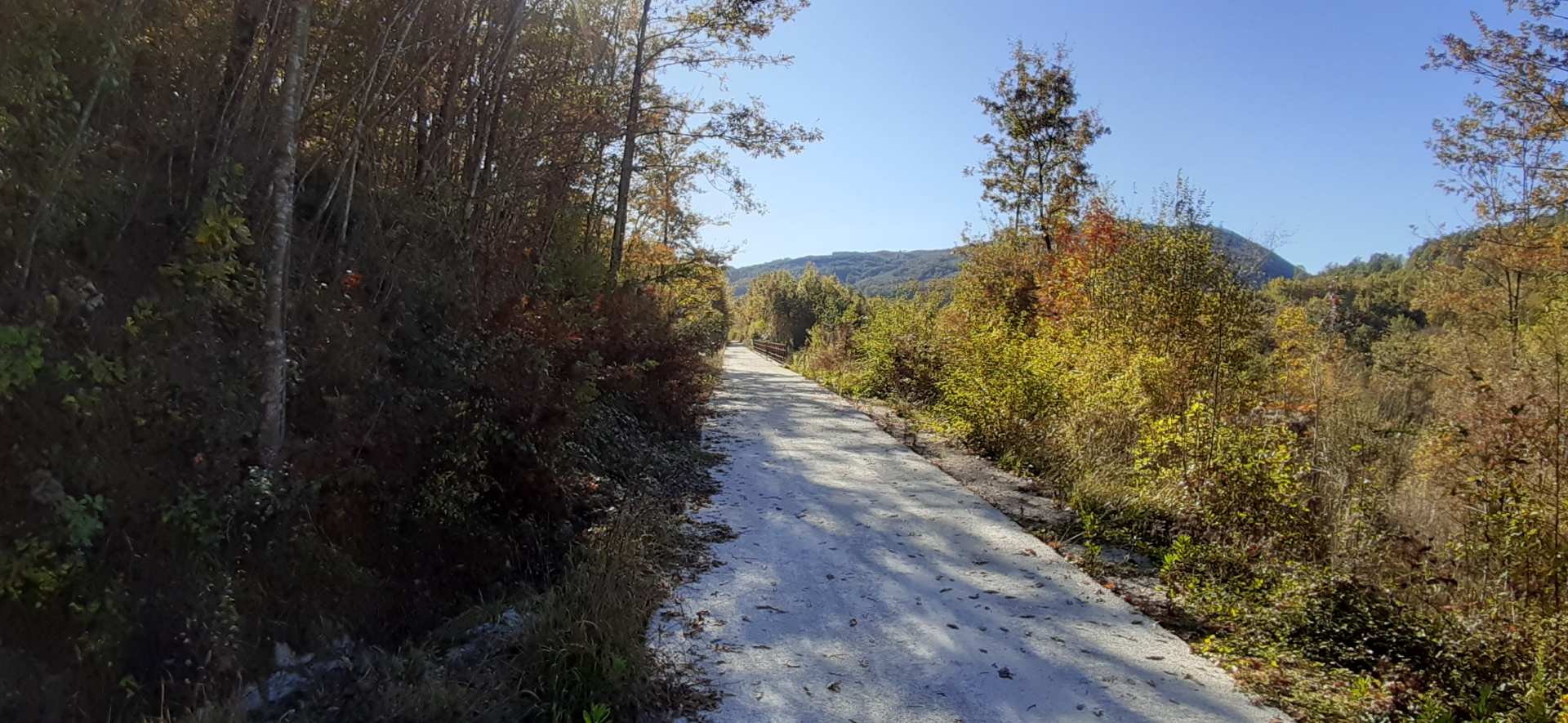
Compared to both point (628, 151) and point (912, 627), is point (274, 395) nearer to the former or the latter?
point (912, 627)

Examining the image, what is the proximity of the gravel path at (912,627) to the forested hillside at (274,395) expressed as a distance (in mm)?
571

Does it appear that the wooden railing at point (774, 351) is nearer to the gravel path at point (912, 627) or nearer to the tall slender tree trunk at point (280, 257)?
the gravel path at point (912, 627)

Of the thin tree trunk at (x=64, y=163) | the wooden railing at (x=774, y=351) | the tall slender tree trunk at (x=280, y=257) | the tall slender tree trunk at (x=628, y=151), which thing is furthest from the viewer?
the wooden railing at (x=774, y=351)

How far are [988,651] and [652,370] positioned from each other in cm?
629

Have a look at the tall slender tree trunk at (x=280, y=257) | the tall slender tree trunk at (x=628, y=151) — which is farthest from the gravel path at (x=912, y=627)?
the tall slender tree trunk at (x=628, y=151)

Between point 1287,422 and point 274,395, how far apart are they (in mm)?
8099

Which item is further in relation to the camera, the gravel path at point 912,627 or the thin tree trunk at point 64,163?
the gravel path at point 912,627

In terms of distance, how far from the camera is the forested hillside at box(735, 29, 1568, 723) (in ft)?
12.7

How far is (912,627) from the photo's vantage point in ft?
13.7

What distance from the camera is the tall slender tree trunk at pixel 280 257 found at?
10.9 ft

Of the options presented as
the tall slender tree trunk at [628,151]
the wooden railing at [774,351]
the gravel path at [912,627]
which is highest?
the tall slender tree trunk at [628,151]

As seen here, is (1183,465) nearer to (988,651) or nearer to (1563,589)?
(1563,589)

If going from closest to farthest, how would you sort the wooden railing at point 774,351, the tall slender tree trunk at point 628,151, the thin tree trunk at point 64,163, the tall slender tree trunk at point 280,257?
the thin tree trunk at point 64,163 → the tall slender tree trunk at point 280,257 → the tall slender tree trunk at point 628,151 → the wooden railing at point 774,351

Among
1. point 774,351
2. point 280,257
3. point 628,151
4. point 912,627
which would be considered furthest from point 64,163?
point 774,351
